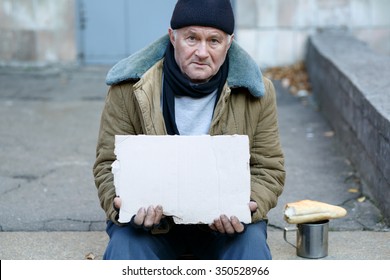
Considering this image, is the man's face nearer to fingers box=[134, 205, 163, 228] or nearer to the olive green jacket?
the olive green jacket

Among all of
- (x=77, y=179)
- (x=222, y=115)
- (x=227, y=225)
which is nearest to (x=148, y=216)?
(x=227, y=225)

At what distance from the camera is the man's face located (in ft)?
11.1

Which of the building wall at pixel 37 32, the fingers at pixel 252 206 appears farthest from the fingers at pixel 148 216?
the building wall at pixel 37 32

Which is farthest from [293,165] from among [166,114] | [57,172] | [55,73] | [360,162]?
[55,73]

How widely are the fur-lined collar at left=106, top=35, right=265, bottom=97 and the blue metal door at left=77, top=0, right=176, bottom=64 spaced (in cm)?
662

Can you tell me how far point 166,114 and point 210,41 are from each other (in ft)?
1.23

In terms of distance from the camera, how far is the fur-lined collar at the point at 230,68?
3467mm

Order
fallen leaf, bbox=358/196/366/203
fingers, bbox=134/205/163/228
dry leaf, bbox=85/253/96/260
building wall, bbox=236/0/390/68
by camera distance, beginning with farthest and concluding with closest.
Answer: building wall, bbox=236/0/390/68
fallen leaf, bbox=358/196/366/203
dry leaf, bbox=85/253/96/260
fingers, bbox=134/205/163/228

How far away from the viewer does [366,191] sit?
5.32 meters

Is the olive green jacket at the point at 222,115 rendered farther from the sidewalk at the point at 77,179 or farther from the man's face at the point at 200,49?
the sidewalk at the point at 77,179

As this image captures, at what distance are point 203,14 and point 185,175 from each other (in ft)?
2.26

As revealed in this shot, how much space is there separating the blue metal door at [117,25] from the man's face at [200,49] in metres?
6.78

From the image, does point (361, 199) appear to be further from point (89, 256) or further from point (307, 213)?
point (89, 256)

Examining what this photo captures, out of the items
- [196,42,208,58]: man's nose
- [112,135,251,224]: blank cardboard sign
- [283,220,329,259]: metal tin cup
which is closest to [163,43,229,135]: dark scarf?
[196,42,208,58]: man's nose
